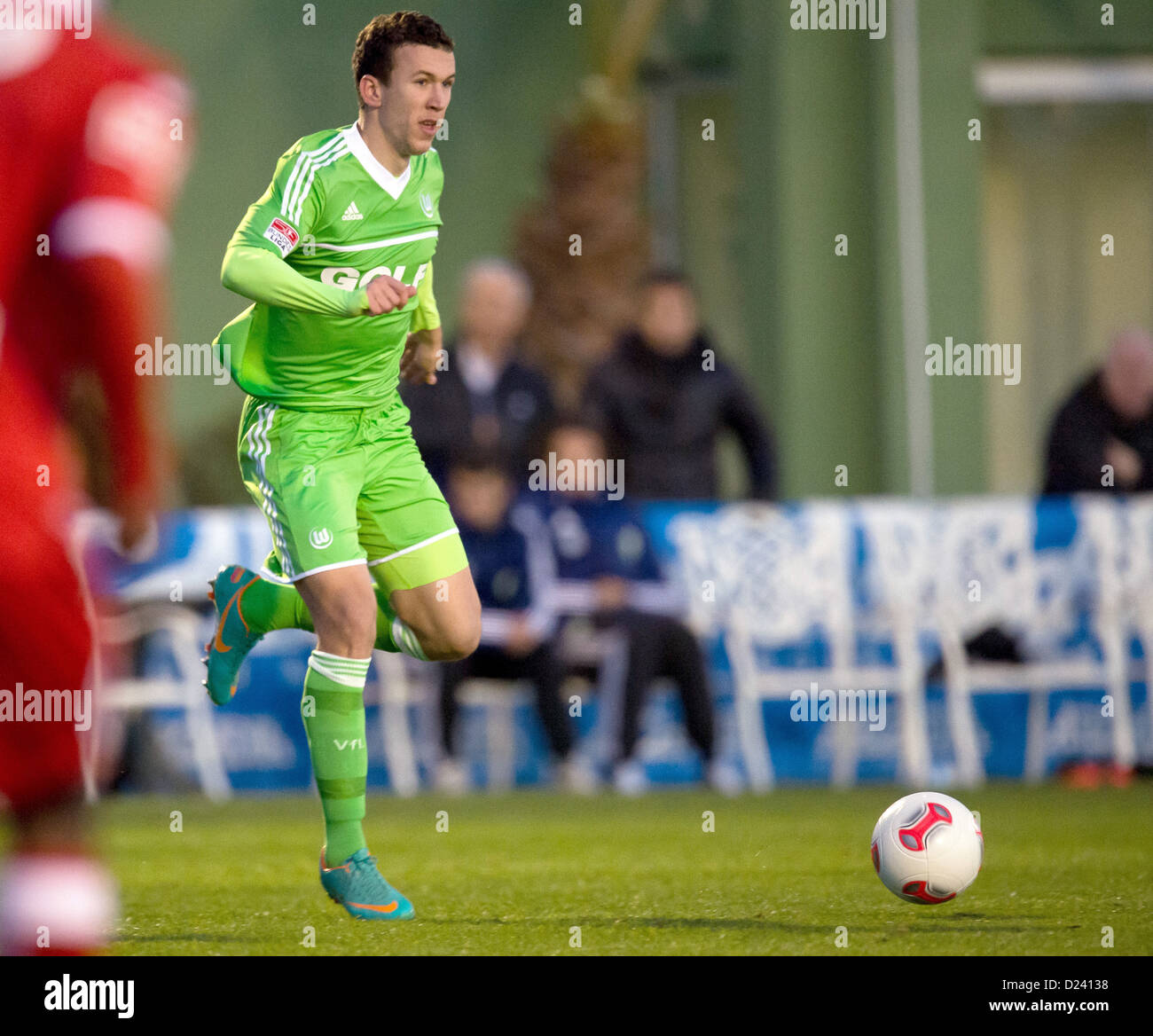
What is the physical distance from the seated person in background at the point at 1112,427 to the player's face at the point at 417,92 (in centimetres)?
663

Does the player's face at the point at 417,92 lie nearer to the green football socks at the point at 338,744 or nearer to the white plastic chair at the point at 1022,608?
the green football socks at the point at 338,744

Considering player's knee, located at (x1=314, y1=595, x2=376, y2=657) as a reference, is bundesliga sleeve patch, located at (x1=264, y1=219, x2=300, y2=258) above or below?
above

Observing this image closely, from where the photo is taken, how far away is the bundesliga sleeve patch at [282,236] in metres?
4.99

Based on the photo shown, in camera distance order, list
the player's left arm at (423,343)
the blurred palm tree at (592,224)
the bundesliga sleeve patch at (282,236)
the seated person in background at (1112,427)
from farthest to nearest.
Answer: the blurred palm tree at (592,224), the seated person in background at (1112,427), the player's left arm at (423,343), the bundesliga sleeve patch at (282,236)

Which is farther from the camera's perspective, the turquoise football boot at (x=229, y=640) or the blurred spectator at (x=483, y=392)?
the blurred spectator at (x=483, y=392)

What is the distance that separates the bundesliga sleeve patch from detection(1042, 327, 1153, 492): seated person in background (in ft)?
22.7

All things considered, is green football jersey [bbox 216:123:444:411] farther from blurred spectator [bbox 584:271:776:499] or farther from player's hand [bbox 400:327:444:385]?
blurred spectator [bbox 584:271:776:499]

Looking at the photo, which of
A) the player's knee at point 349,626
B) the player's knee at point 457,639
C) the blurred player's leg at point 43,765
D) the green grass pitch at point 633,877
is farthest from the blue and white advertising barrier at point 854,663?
the blurred player's leg at point 43,765

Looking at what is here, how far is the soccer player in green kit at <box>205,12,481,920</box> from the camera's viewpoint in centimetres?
510

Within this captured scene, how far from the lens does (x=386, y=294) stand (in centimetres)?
478

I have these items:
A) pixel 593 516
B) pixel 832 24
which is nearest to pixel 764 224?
pixel 832 24

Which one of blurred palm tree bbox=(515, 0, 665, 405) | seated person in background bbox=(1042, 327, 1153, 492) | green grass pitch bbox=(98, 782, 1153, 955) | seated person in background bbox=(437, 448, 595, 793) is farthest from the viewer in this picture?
blurred palm tree bbox=(515, 0, 665, 405)

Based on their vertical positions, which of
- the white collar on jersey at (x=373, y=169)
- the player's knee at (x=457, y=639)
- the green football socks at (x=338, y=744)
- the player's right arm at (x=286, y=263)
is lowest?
the green football socks at (x=338, y=744)

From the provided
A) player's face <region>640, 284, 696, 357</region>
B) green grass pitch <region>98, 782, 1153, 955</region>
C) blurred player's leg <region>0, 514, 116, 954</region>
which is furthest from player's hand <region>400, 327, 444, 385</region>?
player's face <region>640, 284, 696, 357</region>
